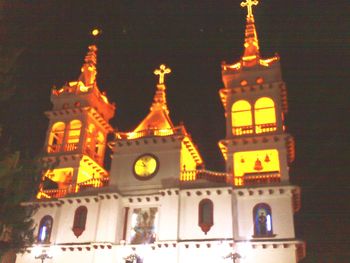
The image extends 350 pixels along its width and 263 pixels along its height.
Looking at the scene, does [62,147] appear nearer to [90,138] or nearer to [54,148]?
[54,148]

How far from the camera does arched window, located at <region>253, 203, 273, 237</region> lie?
29.8 metres

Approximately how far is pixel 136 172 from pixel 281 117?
1146 centimetres

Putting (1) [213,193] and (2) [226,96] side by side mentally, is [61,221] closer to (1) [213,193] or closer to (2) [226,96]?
(1) [213,193]

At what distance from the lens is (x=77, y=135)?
40.8 m

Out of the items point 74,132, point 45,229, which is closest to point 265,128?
point 74,132

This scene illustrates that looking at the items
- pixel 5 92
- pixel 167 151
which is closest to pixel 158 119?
pixel 167 151

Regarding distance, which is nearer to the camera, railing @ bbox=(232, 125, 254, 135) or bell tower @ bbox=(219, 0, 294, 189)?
bell tower @ bbox=(219, 0, 294, 189)

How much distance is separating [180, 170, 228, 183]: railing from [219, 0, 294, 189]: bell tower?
0.76 metres

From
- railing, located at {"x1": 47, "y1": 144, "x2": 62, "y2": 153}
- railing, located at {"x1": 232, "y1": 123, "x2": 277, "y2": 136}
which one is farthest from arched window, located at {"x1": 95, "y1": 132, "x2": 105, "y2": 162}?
railing, located at {"x1": 232, "y1": 123, "x2": 277, "y2": 136}

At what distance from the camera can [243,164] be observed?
1398 inches

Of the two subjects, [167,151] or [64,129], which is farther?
[64,129]

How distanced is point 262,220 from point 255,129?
22.5 feet

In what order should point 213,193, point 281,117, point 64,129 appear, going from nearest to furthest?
point 213,193 → point 281,117 → point 64,129

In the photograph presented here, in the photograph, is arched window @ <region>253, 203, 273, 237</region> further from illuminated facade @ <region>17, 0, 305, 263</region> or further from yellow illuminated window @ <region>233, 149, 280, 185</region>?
yellow illuminated window @ <region>233, 149, 280, 185</region>
